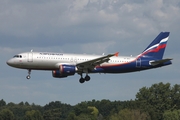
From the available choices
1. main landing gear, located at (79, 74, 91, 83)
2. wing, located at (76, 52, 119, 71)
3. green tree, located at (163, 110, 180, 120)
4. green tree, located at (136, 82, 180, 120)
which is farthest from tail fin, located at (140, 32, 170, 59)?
green tree, located at (136, 82, 180, 120)

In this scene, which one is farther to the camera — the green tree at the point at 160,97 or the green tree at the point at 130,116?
the green tree at the point at 160,97

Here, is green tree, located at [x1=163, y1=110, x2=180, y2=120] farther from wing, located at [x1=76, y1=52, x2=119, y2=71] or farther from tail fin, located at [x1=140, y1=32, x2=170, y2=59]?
wing, located at [x1=76, y1=52, x2=119, y2=71]

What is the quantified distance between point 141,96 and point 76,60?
297 ft

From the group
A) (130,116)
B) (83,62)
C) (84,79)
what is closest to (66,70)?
(83,62)

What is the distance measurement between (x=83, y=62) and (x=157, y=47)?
16.8 m

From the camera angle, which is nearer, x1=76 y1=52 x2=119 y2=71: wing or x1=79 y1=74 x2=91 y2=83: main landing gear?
x1=76 y1=52 x2=119 y2=71: wing

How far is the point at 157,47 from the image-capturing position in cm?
10462

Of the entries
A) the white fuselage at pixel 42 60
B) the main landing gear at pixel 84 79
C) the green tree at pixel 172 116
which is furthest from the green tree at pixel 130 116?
the white fuselage at pixel 42 60

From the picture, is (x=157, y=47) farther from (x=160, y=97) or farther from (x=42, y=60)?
(x=160, y=97)

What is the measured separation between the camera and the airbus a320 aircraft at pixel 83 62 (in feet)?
303

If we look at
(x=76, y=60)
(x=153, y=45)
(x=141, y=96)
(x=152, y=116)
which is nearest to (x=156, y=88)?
(x=141, y=96)

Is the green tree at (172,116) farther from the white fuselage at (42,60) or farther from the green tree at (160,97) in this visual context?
the white fuselage at (42,60)

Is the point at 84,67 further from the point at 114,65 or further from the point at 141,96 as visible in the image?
the point at 141,96

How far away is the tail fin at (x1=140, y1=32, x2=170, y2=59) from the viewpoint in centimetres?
10264
